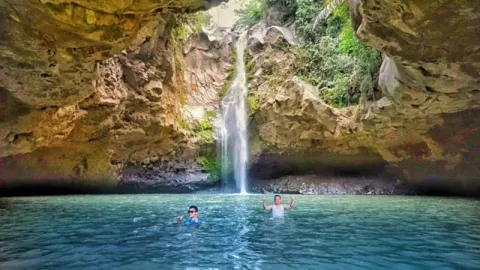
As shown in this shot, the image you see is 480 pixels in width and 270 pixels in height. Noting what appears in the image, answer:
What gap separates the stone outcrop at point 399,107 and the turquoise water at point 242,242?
11.3 ft

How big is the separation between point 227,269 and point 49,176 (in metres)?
16.2

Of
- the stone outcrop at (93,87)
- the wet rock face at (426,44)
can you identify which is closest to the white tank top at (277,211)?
the wet rock face at (426,44)

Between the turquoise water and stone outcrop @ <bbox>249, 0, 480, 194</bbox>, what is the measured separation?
3.43 m

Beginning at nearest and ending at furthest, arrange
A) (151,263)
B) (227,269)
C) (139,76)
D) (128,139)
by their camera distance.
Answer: (227,269), (151,263), (139,76), (128,139)

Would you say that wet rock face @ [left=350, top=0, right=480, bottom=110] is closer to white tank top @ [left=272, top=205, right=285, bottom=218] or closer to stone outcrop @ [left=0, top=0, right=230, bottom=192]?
stone outcrop @ [left=0, top=0, right=230, bottom=192]

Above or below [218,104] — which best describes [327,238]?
below

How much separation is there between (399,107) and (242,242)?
8623 mm

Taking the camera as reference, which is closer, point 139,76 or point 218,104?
point 139,76

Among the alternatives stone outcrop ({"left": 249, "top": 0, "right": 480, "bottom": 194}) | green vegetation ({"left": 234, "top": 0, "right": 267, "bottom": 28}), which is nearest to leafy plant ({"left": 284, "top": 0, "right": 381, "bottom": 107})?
stone outcrop ({"left": 249, "top": 0, "right": 480, "bottom": 194})

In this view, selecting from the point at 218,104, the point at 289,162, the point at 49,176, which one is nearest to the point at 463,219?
the point at 289,162

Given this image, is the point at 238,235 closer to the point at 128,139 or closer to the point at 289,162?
the point at 128,139

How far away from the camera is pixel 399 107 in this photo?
40.9 feet

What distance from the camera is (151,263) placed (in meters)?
4.58

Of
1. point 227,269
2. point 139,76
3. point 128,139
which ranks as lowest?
point 227,269
